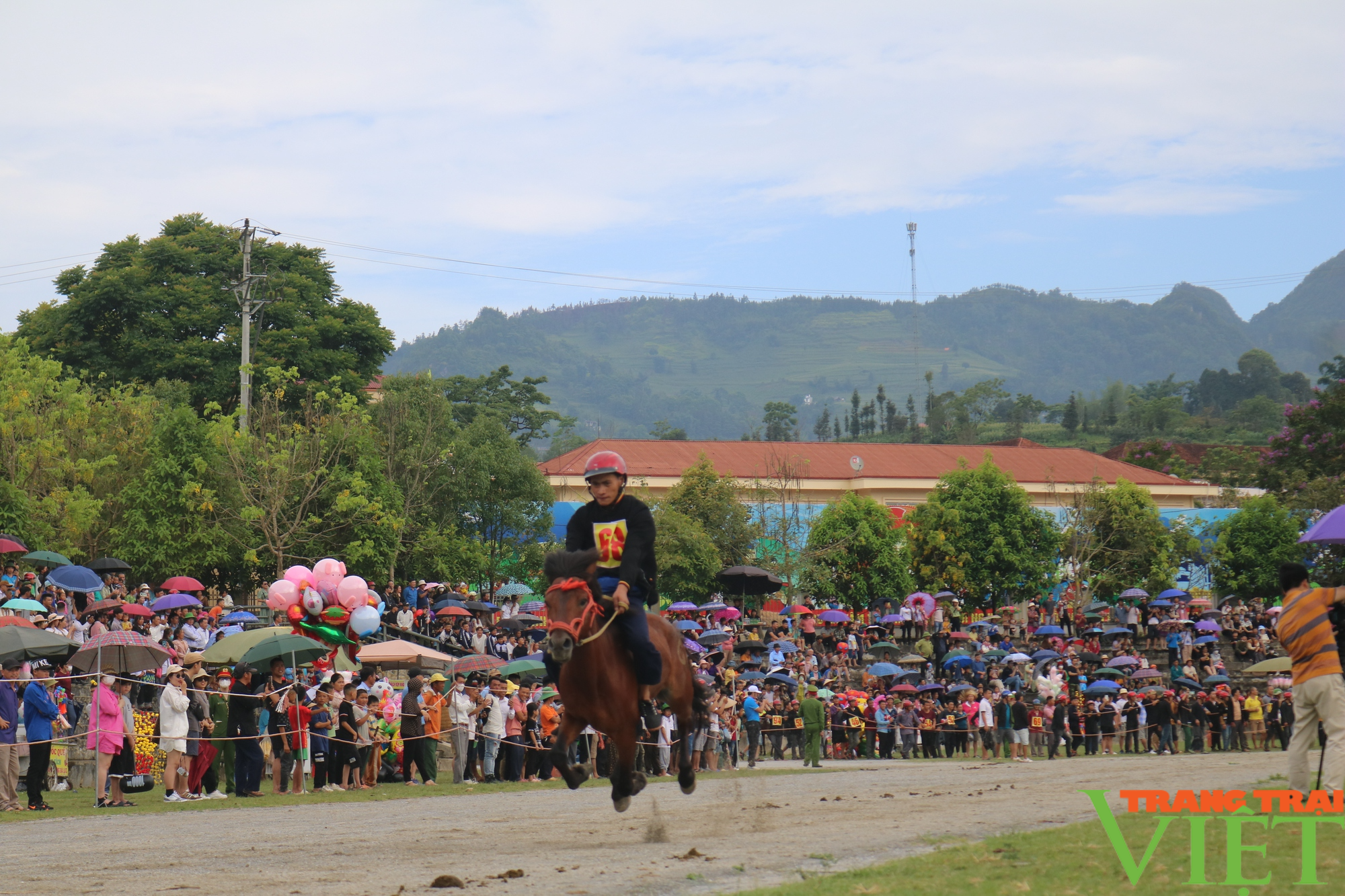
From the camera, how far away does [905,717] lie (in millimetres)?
30500

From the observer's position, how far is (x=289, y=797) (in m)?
18.0

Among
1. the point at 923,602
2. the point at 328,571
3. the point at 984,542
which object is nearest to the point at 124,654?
the point at 328,571

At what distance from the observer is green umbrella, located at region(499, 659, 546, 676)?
24000mm

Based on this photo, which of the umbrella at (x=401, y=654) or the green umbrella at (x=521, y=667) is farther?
the umbrella at (x=401, y=654)

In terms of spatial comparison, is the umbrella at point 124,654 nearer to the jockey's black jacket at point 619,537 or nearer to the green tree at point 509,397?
the jockey's black jacket at point 619,537

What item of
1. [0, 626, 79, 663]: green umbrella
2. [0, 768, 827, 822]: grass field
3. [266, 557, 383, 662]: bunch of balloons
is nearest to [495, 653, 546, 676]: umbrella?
[0, 768, 827, 822]: grass field

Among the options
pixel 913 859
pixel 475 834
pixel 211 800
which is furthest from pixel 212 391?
pixel 913 859

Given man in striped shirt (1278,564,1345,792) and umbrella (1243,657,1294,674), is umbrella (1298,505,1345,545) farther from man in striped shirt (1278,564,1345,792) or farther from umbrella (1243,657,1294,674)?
umbrella (1243,657,1294,674)

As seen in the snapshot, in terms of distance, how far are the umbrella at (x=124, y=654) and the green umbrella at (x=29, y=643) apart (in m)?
0.68

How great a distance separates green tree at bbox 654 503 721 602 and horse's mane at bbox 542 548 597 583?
3834 centimetres

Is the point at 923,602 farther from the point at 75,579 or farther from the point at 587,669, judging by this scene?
the point at 587,669

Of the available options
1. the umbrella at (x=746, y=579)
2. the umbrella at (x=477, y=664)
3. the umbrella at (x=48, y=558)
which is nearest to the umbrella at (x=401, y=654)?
the umbrella at (x=477, y=664)

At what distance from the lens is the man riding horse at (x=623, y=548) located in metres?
10.8

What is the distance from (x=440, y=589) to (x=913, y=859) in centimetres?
3561
